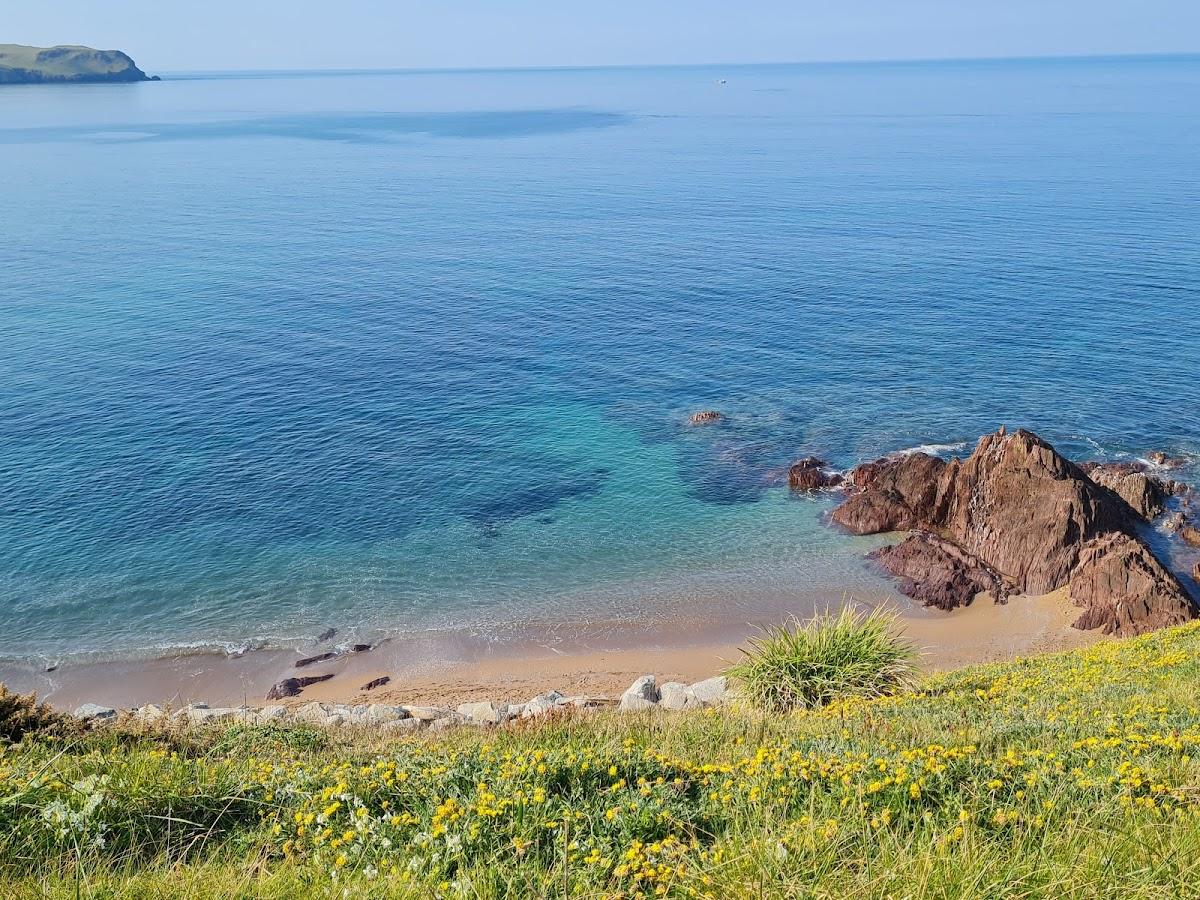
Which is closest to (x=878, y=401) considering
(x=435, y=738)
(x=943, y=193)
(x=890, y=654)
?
(x=890, y=654)

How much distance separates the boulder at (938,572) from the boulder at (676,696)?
13219mm

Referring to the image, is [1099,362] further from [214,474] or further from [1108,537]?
[214,474]

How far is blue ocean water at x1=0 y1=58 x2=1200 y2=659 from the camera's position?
35375mm

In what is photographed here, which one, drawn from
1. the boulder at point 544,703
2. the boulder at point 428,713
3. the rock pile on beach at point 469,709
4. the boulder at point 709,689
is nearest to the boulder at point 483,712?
the rock pile on beach at point 469,709

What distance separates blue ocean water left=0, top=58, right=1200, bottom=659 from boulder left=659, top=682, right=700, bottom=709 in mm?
8326

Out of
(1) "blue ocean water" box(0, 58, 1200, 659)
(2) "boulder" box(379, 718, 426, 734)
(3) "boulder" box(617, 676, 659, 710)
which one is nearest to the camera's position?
(2) "boulder" box(379, 718, 426, 734)

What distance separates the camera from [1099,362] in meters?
54.1

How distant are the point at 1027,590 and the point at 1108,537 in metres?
3.44

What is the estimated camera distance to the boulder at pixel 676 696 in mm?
23328

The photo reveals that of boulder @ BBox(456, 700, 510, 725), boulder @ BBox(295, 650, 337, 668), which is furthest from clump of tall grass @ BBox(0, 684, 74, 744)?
boulder @ BBox(295, 650, 337, 668)

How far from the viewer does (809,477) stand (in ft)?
136

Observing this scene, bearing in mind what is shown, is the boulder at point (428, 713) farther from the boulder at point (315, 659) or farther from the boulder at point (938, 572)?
the boulder at point (938, 572)

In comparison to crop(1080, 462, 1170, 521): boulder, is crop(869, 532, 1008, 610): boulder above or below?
below

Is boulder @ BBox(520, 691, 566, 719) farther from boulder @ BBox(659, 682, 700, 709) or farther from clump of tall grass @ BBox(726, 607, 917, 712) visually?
clump of tall grass @ BBox(726, 607, 917, 712)
